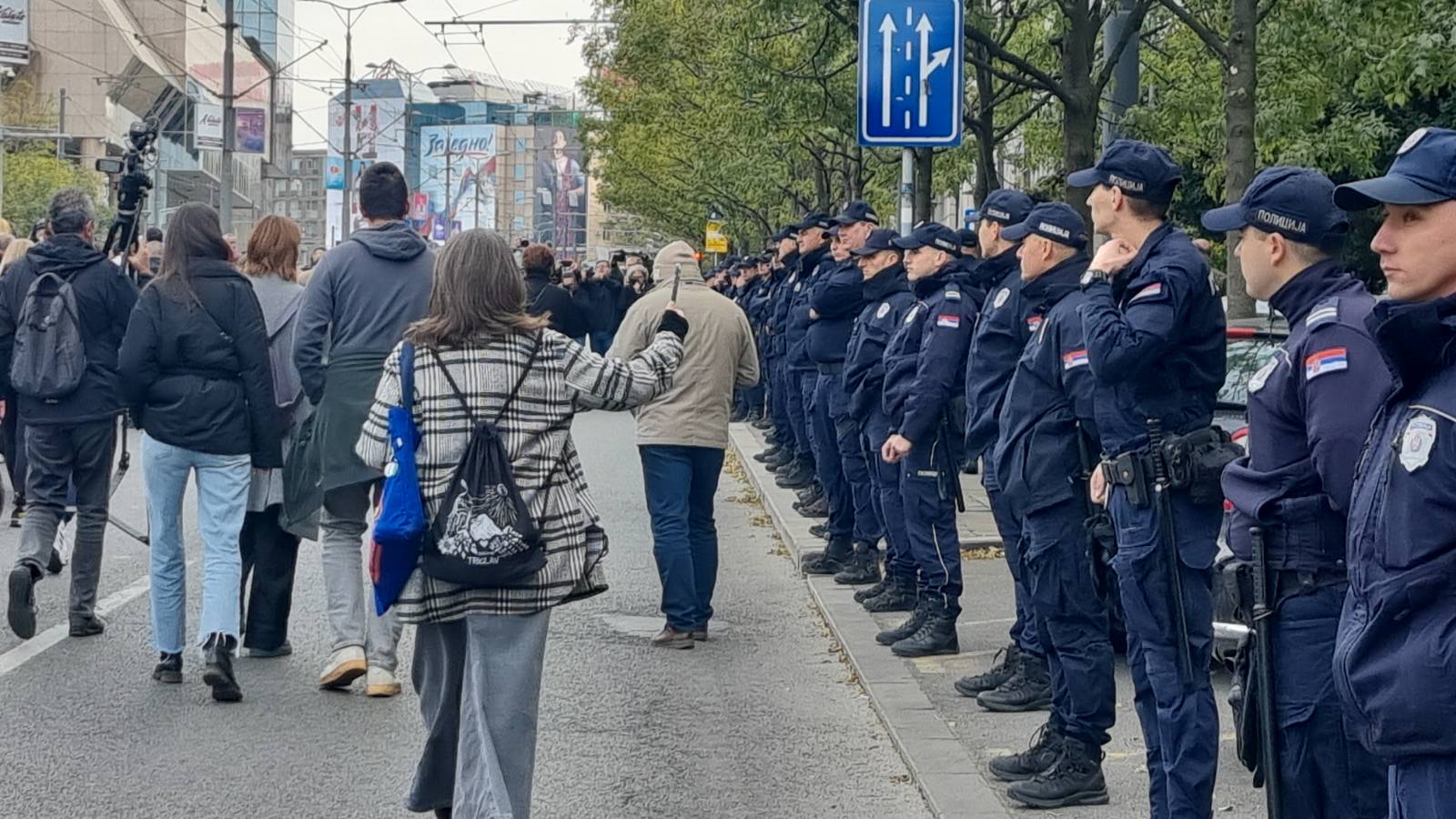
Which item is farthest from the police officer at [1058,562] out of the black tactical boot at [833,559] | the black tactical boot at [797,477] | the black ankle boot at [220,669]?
the black tactical boot at [797,477]

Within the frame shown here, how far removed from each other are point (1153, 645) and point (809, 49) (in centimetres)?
1502

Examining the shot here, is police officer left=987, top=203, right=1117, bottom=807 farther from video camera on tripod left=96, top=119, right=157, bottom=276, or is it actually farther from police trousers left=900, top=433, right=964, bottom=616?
video camera on tripod left=96, top=119, right=157, bottom=276

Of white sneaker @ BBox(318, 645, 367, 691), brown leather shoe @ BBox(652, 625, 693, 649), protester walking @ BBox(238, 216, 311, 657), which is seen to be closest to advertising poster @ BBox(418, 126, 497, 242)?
brown leather shoe @ BBox(652, 625, 693, 649)

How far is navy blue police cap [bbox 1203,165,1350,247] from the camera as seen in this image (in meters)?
4.61

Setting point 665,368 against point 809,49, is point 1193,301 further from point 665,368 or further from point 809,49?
point 809,49

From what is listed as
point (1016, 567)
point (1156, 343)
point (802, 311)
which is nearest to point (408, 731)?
point (1016, 567)

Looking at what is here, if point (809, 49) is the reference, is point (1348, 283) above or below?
below

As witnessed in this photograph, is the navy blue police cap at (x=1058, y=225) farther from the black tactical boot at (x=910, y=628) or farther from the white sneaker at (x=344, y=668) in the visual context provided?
the white sneaker at (x=344, y=668)

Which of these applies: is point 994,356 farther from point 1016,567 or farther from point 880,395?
point 880,395

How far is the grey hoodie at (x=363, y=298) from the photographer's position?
787 cm

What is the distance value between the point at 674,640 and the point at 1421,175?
6.45 meters

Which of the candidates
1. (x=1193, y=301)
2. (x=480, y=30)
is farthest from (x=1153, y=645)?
(x=480, y=30)

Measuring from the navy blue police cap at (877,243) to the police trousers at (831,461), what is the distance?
1.01 m

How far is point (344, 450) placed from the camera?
780cm
